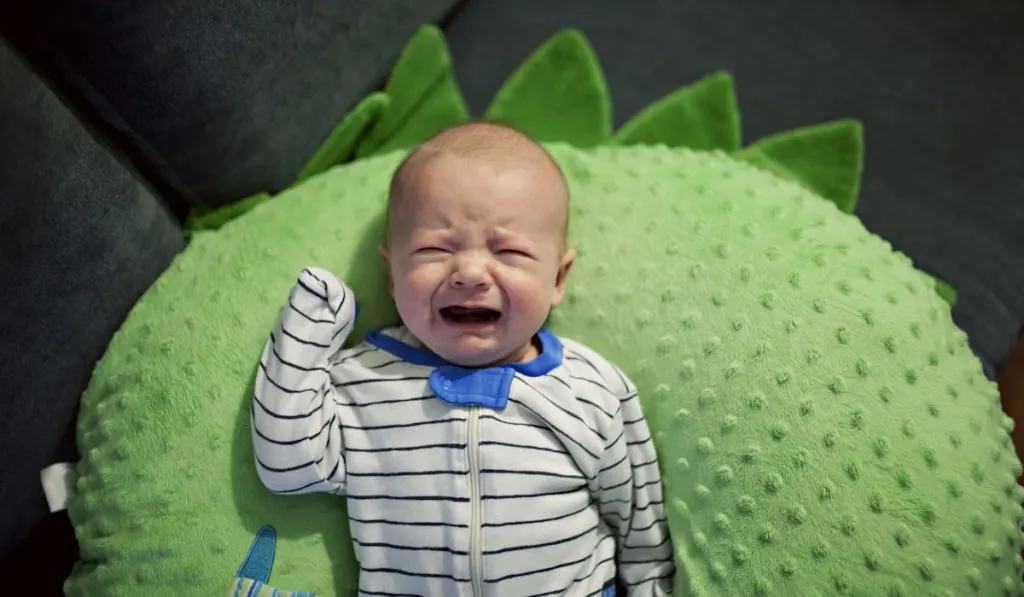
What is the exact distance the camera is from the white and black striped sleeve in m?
0.84

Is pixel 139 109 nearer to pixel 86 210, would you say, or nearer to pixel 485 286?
pixel 86 210

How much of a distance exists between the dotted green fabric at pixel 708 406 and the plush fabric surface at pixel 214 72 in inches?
5.5

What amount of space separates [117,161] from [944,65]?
1.38m

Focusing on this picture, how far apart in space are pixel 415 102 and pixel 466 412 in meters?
0.56

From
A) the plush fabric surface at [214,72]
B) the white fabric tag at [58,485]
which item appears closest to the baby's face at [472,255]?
the plush fabric surface at [214,72]

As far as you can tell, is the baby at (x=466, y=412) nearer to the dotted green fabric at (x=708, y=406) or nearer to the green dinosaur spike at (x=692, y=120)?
the dotted green fabric at (x=708, y=406)

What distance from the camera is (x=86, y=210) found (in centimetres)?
84

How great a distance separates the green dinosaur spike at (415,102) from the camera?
1152 millimetres

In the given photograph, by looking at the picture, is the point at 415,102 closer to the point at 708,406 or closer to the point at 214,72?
the point at 214,72

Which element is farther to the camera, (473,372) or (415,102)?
(415,102)

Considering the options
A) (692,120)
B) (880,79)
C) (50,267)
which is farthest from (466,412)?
(880,79)

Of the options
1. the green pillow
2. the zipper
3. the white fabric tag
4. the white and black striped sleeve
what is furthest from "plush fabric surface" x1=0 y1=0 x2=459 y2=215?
the white and black striped sleeve

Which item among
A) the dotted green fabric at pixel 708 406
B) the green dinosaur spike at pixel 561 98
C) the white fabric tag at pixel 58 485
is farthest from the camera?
the green dinosaur spike at pixel 561 98

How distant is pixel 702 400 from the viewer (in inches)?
32.4
